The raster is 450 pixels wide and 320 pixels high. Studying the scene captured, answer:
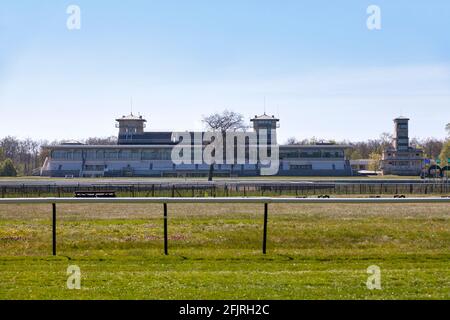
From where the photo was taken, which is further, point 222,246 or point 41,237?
point 41,237

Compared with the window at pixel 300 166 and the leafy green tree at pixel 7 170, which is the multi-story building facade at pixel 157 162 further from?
the leafy green tree at pixel 7 170

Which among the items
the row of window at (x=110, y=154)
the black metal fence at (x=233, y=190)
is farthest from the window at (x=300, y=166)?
the black metal fence at (x=233, y=190)

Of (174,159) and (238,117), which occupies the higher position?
(238,117)

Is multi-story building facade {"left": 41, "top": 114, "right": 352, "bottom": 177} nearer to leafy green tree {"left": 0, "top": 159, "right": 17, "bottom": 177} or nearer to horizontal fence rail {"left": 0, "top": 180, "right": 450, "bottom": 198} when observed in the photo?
leafy green tree {"left": 0, "top": 159, "right": 17, "bottom": 177}

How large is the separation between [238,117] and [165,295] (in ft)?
274

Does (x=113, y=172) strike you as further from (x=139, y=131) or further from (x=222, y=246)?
(x=222, y=246)

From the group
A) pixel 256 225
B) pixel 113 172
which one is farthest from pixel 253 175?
pixel 256 225

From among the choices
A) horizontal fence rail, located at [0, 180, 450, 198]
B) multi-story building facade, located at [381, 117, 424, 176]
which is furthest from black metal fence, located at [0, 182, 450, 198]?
multi-story building facade, located at [381, 117, 424, 176]

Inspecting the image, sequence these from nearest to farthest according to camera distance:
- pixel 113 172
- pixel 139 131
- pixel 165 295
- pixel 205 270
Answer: pixel 165 295
pixel 205 270
pixel 113 172
pixel 139 131

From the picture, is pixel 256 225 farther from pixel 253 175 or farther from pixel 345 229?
pixel 253 175

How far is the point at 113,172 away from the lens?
97.4m

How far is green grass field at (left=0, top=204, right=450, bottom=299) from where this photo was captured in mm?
8055
